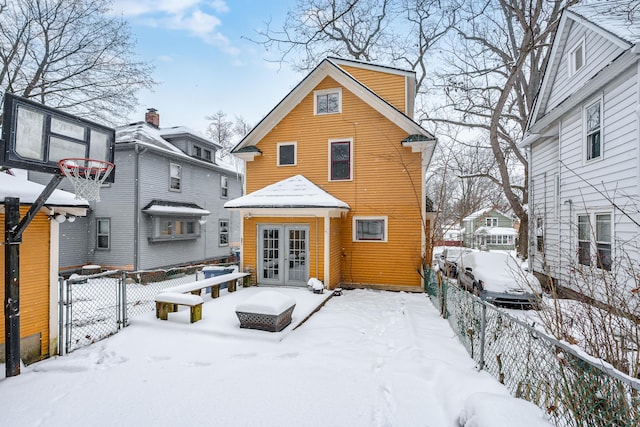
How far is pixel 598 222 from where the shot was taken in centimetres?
860

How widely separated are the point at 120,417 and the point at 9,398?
6.04 ft

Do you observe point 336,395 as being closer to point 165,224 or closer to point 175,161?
point 165,224

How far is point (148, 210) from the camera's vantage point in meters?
14.6

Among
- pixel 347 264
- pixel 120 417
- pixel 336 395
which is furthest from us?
pixel 347 264

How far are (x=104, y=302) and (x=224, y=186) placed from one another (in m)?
11.8

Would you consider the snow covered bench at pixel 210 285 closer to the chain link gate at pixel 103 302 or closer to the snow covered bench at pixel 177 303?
the snow covered bench at pixel 177 303

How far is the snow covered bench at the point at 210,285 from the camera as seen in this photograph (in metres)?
7.49

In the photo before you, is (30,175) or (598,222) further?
(30,175)

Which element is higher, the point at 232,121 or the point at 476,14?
the point at 232,121

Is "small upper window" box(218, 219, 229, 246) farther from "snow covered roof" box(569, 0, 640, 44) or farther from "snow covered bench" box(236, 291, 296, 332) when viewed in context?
"snow covered roof" box(569, 0, 640, 44)

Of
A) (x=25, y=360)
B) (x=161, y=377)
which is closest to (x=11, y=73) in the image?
(x=25, y=360)

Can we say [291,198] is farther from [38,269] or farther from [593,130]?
[593,130]

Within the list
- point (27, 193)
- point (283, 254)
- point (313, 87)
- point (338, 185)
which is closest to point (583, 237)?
point (338, 185)

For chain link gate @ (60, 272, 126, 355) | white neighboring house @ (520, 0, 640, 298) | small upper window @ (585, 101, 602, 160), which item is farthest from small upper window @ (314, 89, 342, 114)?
chain link gate @ (60, 272, 126, 355)
